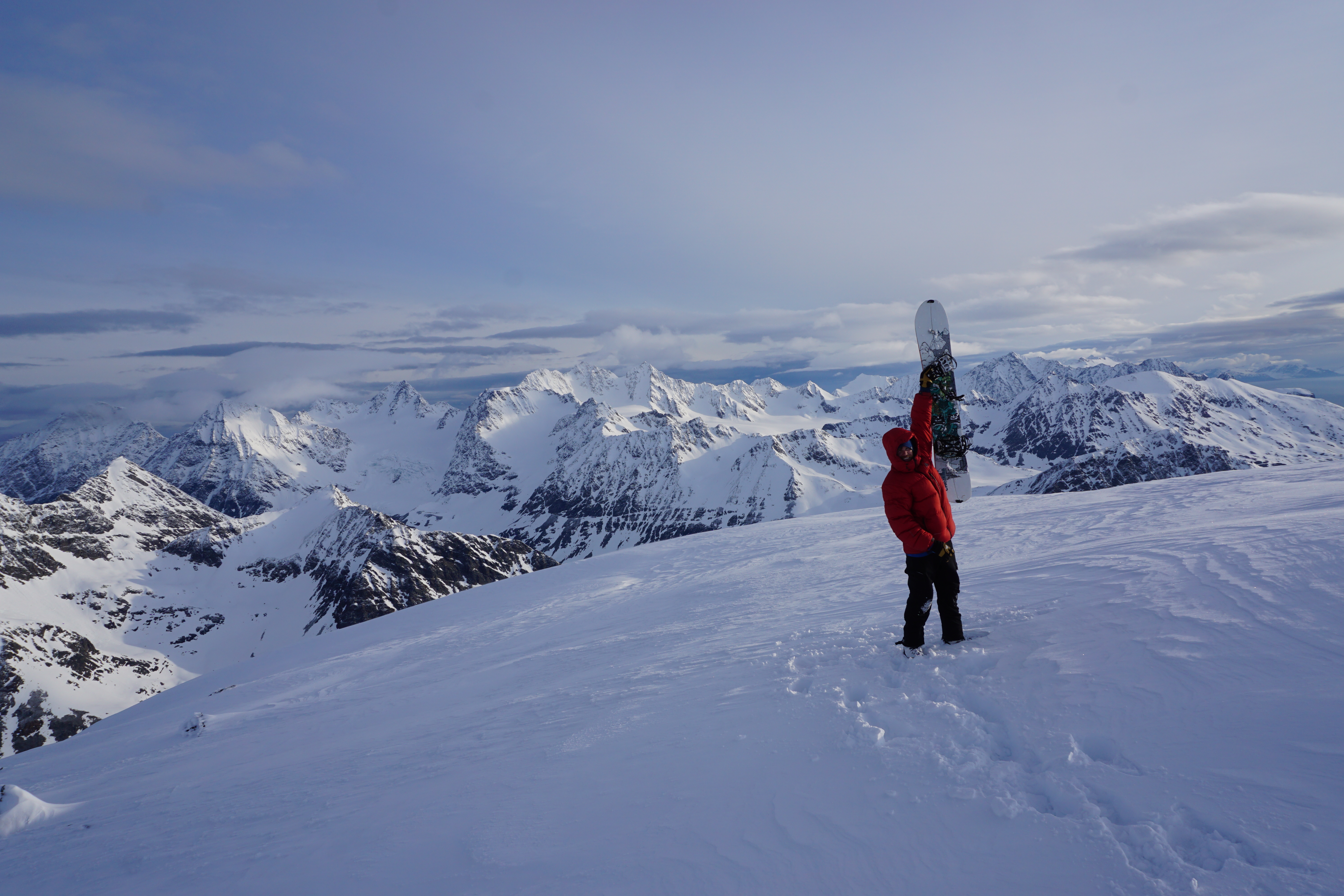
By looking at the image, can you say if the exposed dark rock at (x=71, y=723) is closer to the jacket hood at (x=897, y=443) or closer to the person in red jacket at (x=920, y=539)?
the person in red jacket at (x=920, y=539)

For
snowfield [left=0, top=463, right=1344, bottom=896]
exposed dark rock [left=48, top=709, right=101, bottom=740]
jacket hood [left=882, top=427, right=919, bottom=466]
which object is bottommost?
exposed dark rock [left=48, top=709, right=101, bottom=740]

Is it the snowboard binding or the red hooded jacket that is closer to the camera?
the red hooded jacket

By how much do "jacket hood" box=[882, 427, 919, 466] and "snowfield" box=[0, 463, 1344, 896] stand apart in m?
2.47

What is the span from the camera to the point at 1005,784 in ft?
14.6

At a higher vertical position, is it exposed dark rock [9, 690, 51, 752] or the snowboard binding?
the snowboard binding

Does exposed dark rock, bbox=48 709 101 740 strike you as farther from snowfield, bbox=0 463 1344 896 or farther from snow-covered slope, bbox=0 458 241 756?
snowfield, bbox=0 463 1344 896

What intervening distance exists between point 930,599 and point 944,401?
477cm

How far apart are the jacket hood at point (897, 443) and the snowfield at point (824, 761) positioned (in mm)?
2472

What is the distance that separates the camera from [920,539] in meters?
7.37

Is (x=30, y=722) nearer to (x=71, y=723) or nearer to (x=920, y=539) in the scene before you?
(x=71, y=723)

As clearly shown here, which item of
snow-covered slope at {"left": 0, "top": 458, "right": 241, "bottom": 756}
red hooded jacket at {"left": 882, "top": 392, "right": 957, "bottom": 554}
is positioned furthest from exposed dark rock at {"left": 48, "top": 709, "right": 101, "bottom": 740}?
red hooded jacket at {"left": 882, "top": 392, "right": 957, "bottom": 554}

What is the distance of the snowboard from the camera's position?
1101cm

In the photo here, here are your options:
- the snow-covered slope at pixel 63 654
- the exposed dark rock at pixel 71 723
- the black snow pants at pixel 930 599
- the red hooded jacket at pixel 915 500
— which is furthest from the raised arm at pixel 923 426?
the exposed dark rock at pixel 71 723

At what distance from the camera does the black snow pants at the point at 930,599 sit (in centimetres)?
743
